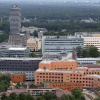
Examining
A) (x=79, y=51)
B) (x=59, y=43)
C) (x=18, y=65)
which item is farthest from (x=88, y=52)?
(x=18, y=65)

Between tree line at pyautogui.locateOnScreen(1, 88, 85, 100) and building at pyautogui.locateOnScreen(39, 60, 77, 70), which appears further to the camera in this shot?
building at pyautogui.locateOnScreen(39, 60, 77, 70)

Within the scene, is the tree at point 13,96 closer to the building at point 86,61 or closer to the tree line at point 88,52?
the building at point 86,61

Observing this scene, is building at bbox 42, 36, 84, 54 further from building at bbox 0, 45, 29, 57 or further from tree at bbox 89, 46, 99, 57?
building at bbox 0, 45, 29, 57

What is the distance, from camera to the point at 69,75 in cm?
2394

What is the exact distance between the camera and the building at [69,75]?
77.8 ft

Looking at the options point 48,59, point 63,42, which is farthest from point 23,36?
point 48,59

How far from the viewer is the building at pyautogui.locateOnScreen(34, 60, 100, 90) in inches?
933

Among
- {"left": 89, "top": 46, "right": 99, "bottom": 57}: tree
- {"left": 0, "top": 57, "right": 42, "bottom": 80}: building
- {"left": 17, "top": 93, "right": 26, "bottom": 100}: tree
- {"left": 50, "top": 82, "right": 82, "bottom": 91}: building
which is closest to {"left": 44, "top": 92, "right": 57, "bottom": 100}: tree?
{"left": 17, "top": 93, "right": 26, "bottom": 100}: tree

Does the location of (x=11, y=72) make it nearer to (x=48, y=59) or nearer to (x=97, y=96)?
(x=48, y=59)

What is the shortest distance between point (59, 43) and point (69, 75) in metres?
10.2

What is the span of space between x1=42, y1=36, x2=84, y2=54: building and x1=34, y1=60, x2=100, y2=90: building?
831cm

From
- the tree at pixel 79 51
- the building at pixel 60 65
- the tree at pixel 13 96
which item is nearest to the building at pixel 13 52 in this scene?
the tree at pixel 79 51

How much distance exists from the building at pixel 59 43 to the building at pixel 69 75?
327 inches

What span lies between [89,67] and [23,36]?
1178 centimetres
